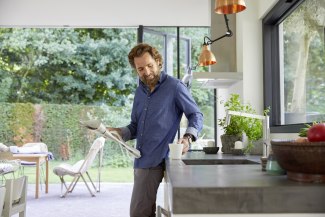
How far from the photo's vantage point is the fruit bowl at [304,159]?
3.47 ft

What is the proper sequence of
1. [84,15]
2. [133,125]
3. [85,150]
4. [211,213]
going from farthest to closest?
[85,150], [84,15], [133,125], [211,213]

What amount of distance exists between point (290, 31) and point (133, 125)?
5.87ft

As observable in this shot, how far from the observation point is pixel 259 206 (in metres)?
1.00

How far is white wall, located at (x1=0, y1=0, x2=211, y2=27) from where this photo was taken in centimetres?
648

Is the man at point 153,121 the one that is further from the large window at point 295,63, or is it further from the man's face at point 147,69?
the large window at point 295,63

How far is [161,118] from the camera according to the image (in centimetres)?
213

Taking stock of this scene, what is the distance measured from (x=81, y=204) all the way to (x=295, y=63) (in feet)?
10.5

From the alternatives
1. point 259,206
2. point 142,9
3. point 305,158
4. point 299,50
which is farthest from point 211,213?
point 142,9

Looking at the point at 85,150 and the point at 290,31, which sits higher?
the point at 290,31

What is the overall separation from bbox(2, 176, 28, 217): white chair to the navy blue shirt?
3.47ft

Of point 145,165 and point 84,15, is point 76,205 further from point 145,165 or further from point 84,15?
point 145,165

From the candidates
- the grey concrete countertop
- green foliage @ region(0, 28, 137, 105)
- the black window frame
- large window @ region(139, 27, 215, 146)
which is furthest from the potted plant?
green foliage @ region(0, 28, 137, 105)

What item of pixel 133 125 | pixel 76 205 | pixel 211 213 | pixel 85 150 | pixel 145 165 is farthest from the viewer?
pixel 85 150

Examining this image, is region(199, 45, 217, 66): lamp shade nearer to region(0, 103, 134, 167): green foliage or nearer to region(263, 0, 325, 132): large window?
region(263, 0, 325, 132): large window
